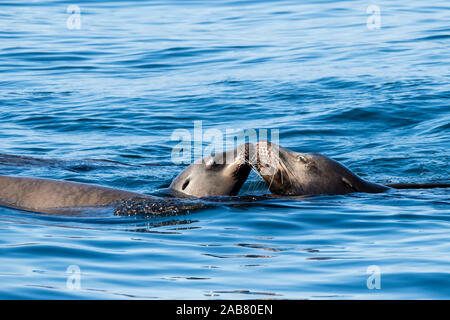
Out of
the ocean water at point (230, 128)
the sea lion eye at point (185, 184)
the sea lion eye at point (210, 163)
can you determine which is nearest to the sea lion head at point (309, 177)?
the ocean water at point (230, 128)

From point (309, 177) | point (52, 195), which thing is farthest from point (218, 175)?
point (52, 195)

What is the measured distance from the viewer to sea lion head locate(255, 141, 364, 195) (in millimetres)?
9164

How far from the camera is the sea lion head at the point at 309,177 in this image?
9.16 m

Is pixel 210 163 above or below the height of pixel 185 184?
above

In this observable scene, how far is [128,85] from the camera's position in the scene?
17.6m

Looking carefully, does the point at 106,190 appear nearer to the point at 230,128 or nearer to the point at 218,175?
the point at 218,175

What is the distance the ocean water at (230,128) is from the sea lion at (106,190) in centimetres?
24

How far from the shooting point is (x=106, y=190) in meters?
8.85

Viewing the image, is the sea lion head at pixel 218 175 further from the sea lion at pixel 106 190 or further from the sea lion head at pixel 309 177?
the sea lion head at pixel 309 177

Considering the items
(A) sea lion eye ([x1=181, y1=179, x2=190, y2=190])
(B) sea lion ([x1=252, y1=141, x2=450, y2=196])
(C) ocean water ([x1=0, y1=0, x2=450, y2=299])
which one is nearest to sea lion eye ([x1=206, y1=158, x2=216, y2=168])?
(A) sea lion eye ([x1=181, y1=179, x2=190, y2=190])

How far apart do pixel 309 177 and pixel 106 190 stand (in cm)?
211

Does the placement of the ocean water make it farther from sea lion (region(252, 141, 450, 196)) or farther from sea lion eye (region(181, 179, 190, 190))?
sea lion eye (region(181, 179, 190, 190))

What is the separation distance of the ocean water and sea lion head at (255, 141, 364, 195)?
19 centimetres

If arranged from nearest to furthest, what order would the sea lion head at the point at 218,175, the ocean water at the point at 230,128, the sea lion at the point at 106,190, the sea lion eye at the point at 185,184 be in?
the ocean water at the point at 230,128 → the sea lion at the point at 106,190 → the sea lion head at the point at 218,175 → the sea lion eye at the point at 185,184
